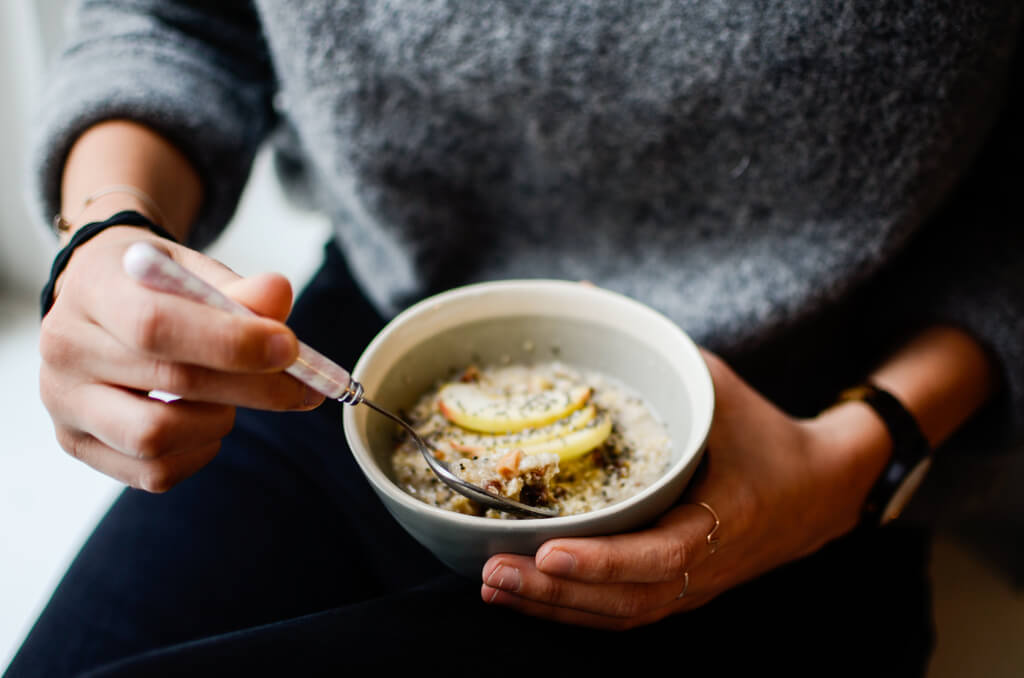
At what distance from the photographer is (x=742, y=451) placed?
0.57 meters

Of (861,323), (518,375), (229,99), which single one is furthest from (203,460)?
(861,323)

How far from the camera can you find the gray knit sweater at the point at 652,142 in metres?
0.60

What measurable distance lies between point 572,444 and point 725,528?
14cm

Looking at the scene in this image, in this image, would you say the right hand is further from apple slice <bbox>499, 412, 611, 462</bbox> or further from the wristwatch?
the wristwatch

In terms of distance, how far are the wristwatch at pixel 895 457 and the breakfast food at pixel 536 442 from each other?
28cm

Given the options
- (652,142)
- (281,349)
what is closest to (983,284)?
(652,142)

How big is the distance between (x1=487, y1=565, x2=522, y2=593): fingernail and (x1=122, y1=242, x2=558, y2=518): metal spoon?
0.04 meters

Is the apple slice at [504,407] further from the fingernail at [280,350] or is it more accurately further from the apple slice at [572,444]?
the fingernail at [280,350]

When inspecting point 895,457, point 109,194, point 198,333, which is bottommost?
point 895,457

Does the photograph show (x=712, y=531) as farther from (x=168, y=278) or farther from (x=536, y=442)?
(x=168, y=278)

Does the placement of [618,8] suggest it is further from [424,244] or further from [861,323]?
[861,323]

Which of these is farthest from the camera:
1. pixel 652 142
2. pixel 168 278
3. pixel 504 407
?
pixel 652 142

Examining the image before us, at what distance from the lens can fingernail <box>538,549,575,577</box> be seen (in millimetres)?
418

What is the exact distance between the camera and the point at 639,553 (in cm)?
45
